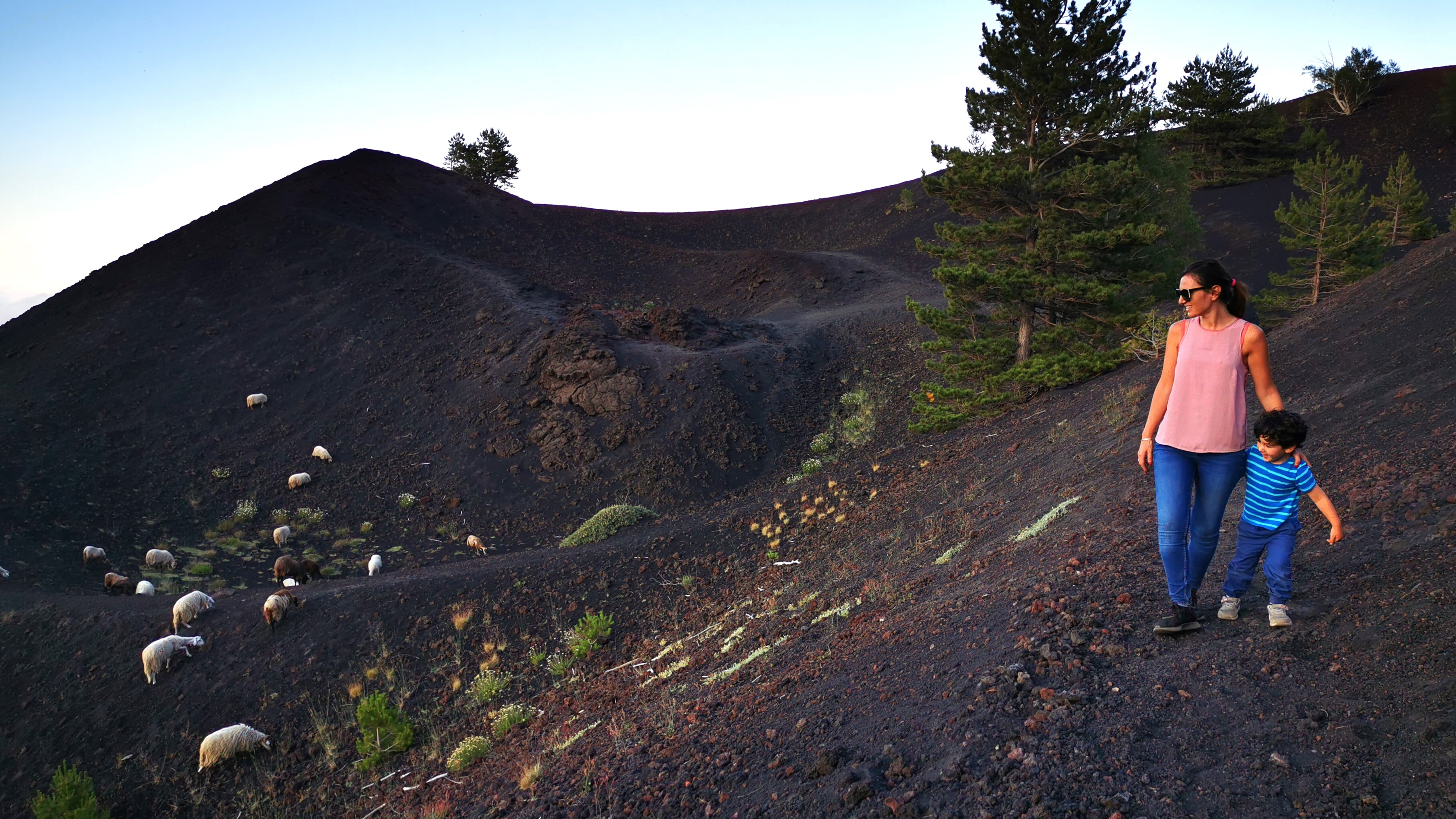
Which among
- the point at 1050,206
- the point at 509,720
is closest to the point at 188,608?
the point at 509,720

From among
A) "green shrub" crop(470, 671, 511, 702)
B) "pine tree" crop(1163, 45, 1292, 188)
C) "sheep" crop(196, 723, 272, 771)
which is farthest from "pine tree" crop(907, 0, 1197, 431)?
"pine tree" crop(1163, 45, 1292, 188)

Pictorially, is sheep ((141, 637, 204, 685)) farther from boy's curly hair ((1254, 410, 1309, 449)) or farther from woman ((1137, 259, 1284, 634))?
boy's curly hair ((1254, 410, 1309, 449))

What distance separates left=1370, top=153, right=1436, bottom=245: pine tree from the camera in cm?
1992

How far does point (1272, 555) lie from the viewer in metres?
4.01

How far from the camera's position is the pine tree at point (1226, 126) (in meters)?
33.9

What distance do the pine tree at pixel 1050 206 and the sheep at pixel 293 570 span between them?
12359 millimetres

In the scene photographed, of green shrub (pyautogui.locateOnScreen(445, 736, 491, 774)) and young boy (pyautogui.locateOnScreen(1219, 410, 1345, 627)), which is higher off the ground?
young boy (pyautogui.locateOnScreen(1219, 410, 1345, 627))

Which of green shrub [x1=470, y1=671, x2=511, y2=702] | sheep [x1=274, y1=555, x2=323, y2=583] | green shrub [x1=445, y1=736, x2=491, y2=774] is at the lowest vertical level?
green shrub [x1=470, y1=671, x2=511, y2=702]

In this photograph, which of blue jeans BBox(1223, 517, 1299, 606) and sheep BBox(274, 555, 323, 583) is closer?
blue jeans BBox(1223, 517, 1299, 606)

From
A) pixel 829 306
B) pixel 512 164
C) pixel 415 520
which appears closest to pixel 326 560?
pixel 415 520

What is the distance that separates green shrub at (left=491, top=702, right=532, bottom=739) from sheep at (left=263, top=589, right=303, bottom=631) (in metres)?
4.04

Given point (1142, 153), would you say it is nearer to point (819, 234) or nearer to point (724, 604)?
point (724, 604)

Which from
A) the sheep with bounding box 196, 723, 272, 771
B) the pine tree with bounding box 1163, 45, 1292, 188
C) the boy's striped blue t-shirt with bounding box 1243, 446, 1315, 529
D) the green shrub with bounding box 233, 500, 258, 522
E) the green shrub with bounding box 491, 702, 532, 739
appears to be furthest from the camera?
the pine tree with bounding box 1163, 45, 1292, 188

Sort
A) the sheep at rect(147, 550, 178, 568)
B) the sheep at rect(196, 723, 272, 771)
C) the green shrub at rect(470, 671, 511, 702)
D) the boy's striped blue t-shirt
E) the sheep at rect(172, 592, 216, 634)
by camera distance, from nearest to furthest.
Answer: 1. the boy's striped blue t-shirt
2. the sheep at rect(196, 723, 272, 771)
3. the green shrub at rect(470, 671, 511, 702)
4. the sheep at rect(172, 592, 216, 634)
5. the sheep at rect(147, 550, 178, 568)
